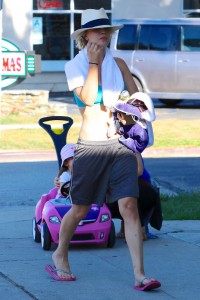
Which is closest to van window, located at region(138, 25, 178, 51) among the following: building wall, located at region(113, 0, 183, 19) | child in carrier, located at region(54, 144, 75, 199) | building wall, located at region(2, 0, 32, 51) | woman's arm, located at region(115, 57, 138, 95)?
building wall, located at region(113, 0, 183, 19)

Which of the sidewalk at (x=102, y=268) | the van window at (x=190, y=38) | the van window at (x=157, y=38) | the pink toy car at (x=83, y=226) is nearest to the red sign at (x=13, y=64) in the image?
the van window at (x=157, y=38)

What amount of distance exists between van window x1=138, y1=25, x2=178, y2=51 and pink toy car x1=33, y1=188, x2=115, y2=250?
1545 centimetres

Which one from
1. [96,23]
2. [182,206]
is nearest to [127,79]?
[96,23]

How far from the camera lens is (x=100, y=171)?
617cm

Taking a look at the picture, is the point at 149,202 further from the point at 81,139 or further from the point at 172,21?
the point at 172,21

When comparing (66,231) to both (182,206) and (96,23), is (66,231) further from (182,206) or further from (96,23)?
(182,206)

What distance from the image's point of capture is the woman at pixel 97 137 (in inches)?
241

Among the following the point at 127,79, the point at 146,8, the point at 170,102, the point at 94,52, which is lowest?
the point at 170,102

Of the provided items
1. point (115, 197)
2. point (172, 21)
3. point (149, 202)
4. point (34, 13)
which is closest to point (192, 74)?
point (172, 21)

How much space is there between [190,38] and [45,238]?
52.5 ft

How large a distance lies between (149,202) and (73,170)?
1.39 meters

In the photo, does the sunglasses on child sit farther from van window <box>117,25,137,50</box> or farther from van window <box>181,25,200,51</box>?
van window <box>117,25,137,50</box>

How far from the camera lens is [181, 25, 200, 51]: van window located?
22.5 meters

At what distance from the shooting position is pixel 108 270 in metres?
6.67
